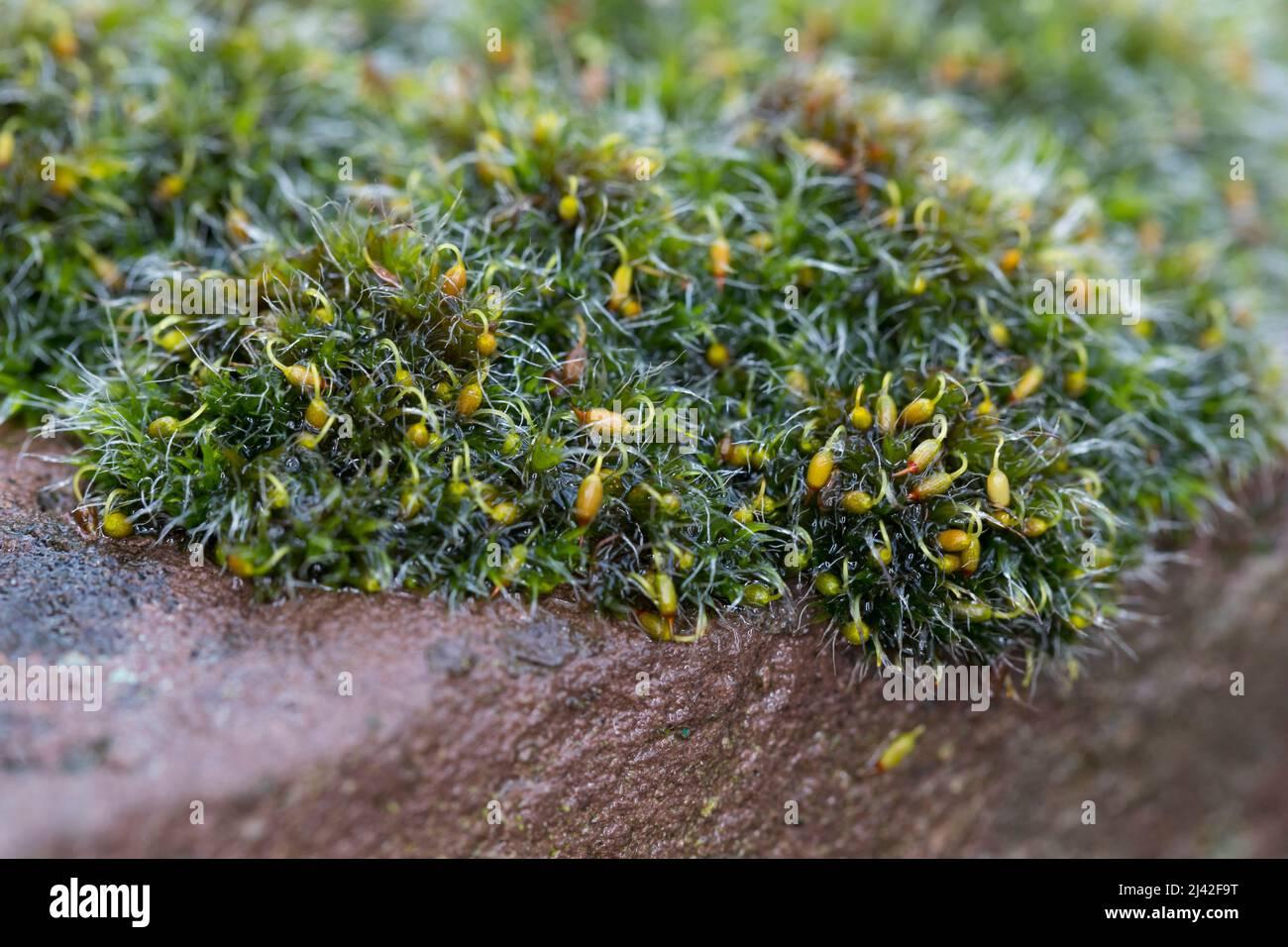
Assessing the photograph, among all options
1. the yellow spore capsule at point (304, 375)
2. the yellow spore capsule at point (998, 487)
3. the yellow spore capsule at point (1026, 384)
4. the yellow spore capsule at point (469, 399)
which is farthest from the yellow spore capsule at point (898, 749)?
the yellow spore capsule at point (304, 375)

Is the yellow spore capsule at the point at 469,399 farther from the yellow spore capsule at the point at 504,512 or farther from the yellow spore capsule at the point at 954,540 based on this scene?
the yellow spore capsule at the point at 954,540

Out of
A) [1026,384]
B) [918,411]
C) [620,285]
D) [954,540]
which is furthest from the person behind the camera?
[1026,384]

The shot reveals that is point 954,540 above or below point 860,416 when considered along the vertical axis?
below

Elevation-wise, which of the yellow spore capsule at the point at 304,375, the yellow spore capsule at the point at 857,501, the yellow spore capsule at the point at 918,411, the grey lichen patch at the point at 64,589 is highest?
the yellow spore capsule at the point at 304,375

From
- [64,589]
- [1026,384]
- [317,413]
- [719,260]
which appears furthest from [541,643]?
[1026,384]

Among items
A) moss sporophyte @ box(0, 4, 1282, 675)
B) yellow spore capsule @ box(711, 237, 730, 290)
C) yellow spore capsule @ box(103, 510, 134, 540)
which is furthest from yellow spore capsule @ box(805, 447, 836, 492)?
yellow spore capsule @ box(103, 510, 134, 540)

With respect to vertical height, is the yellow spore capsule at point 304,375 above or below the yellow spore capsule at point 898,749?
above

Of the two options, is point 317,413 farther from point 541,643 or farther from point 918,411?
point 918,411
